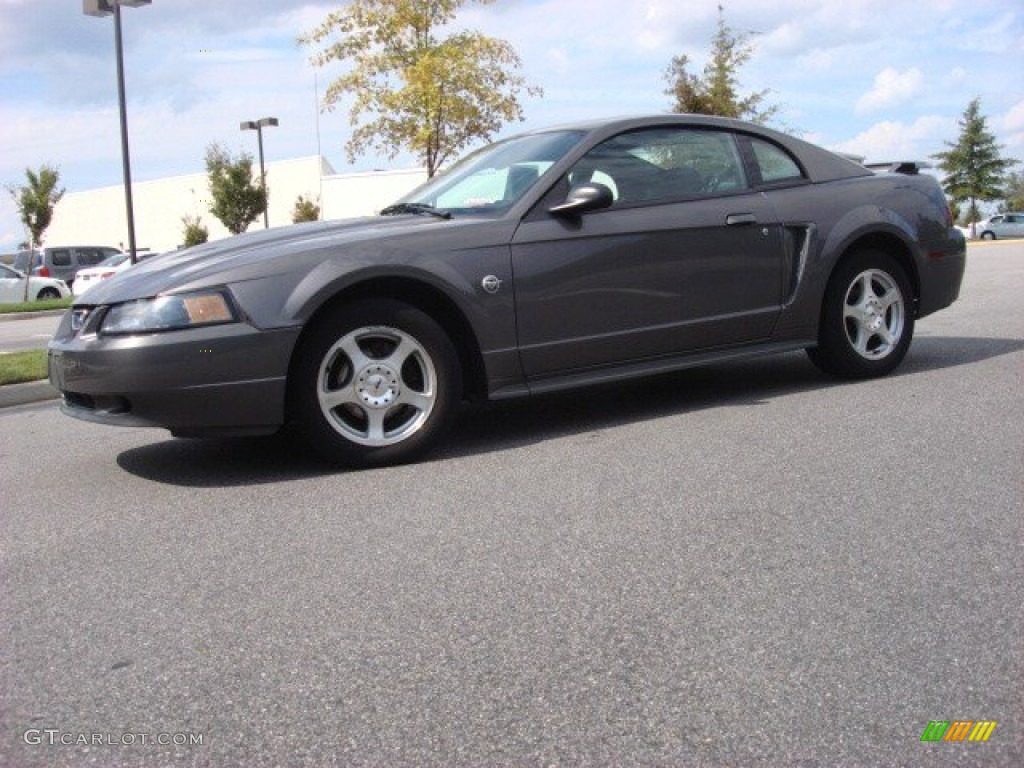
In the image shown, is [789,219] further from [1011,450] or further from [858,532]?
[858,532]

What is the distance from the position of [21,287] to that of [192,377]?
88.8 ft

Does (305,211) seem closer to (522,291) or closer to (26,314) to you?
(26,314)

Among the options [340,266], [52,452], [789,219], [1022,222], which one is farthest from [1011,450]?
[1022,222]

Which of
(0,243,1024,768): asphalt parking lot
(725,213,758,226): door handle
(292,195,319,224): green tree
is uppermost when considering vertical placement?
(292,195,319,224): green tree

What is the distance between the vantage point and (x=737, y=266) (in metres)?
5.67

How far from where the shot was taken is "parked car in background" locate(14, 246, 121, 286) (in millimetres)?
33875

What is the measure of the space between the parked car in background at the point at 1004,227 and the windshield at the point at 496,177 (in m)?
56.4

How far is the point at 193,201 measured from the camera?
65.8 metres

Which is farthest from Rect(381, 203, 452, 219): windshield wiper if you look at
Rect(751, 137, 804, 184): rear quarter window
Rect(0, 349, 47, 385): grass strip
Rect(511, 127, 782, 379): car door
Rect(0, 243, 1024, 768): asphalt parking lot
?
Rect(0, 349, 47, 385): grass strip

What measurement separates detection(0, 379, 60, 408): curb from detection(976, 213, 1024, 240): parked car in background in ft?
185

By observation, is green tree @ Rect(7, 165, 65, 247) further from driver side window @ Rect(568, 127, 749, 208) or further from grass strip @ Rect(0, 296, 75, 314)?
driver side window @ Rect(568, 127, 749, 208)

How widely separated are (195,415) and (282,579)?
1406 mm

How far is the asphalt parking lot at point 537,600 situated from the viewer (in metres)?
2.27

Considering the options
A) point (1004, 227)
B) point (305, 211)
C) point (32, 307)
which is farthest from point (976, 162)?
point (32, 307)
